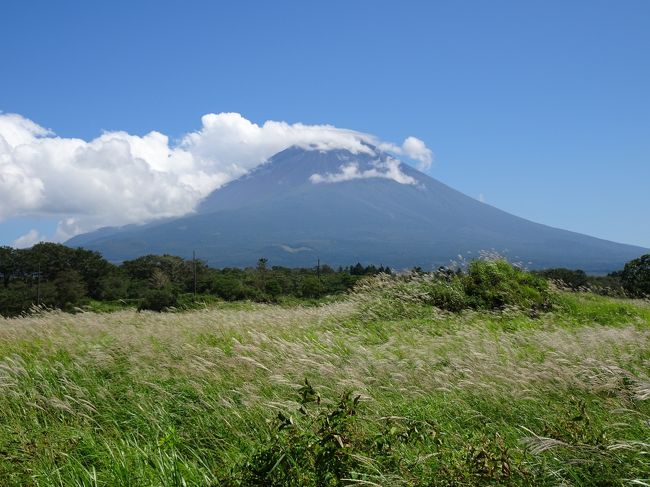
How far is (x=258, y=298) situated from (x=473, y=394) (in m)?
24.2

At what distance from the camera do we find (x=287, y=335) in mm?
10141

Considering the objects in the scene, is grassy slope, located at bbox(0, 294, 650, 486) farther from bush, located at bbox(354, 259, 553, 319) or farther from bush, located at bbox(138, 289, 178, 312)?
bush, located at bbox(138, 289, 178, 312)

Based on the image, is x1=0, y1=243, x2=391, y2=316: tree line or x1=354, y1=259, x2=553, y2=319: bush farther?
x1=0, y1=243, x2=391, y2=316: tree line

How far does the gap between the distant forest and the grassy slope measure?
750 inches

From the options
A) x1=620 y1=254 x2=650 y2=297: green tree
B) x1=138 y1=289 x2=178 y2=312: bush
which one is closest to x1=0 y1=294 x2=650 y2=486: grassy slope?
x1=138 y1=289 x2=178 y2=312: bush

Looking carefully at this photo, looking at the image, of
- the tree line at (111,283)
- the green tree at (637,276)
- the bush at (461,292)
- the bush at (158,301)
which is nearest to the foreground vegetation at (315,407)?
the bush at (461,292)

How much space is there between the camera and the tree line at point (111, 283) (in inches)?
1227

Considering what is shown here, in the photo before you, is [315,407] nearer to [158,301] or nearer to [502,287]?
[502,287]

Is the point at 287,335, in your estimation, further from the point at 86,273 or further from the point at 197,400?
the point at 86,273

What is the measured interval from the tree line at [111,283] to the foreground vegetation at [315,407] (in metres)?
19.2

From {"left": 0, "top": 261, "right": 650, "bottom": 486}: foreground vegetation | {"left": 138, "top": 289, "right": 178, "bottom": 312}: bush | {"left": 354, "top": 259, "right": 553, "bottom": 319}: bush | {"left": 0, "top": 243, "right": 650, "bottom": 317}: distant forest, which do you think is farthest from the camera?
{"left": 0, "top": 243, "right": 650, "bottom": 317}: distant forest

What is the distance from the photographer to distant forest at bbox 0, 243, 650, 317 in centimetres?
3077

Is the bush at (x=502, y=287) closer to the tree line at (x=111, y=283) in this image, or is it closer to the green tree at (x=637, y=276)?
the tree line at (x=111, y=283)

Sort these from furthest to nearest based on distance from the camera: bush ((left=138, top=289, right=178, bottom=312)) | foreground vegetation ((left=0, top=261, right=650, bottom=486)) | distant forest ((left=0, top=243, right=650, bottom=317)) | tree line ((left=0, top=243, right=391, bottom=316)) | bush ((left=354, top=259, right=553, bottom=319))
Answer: tree line ((left=0, top=243, right=391, bottom=316)) → distant forest ((left=0, top=243, right=650, bottom=317)) → bush ((left=138, top=289, right=178, bottom=312)) → bush ((left=354, top=259, right=553, bottom=319)) → foreground vegetation ((left=0, top=261, right=650, bottom=486))
